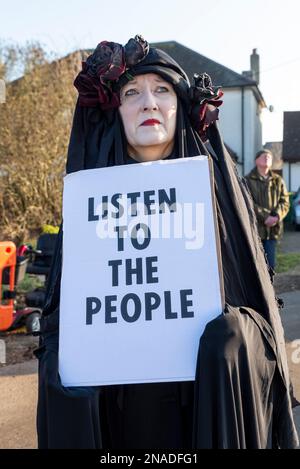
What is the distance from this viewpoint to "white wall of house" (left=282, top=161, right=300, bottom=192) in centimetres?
2855

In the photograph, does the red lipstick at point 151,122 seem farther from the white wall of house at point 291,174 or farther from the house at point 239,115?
the white wall of house at point 291,174

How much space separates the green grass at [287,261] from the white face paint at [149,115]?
24.3 ft

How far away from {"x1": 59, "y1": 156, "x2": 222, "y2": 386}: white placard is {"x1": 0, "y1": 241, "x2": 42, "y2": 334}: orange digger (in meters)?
4.17

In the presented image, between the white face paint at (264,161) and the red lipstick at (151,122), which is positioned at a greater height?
the white face paint at (264,161)

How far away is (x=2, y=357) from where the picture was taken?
190 inches

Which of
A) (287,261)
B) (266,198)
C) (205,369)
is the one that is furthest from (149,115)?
(287,261)

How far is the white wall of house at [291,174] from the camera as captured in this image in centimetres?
2855

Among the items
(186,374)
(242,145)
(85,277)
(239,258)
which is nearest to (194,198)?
(239,258)

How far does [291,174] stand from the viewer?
95.1 ft

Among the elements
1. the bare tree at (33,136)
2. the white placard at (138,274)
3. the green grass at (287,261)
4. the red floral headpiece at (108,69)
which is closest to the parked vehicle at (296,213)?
the green grass at (287,261)

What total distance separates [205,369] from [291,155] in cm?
2888

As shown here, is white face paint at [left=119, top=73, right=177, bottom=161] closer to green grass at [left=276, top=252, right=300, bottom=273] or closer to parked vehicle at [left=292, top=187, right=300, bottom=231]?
green grass at [left=276, top=252, right=300, bottom=273]

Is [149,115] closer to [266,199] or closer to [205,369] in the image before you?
[205,369]

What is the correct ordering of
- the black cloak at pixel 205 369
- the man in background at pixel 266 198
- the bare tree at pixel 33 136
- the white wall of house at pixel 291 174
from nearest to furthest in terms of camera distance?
the black cloak at pixel 205 369, the man in background at pixel 266 198, the bare tree at pixel 33 136, the white wall of house at pixel 291 174
